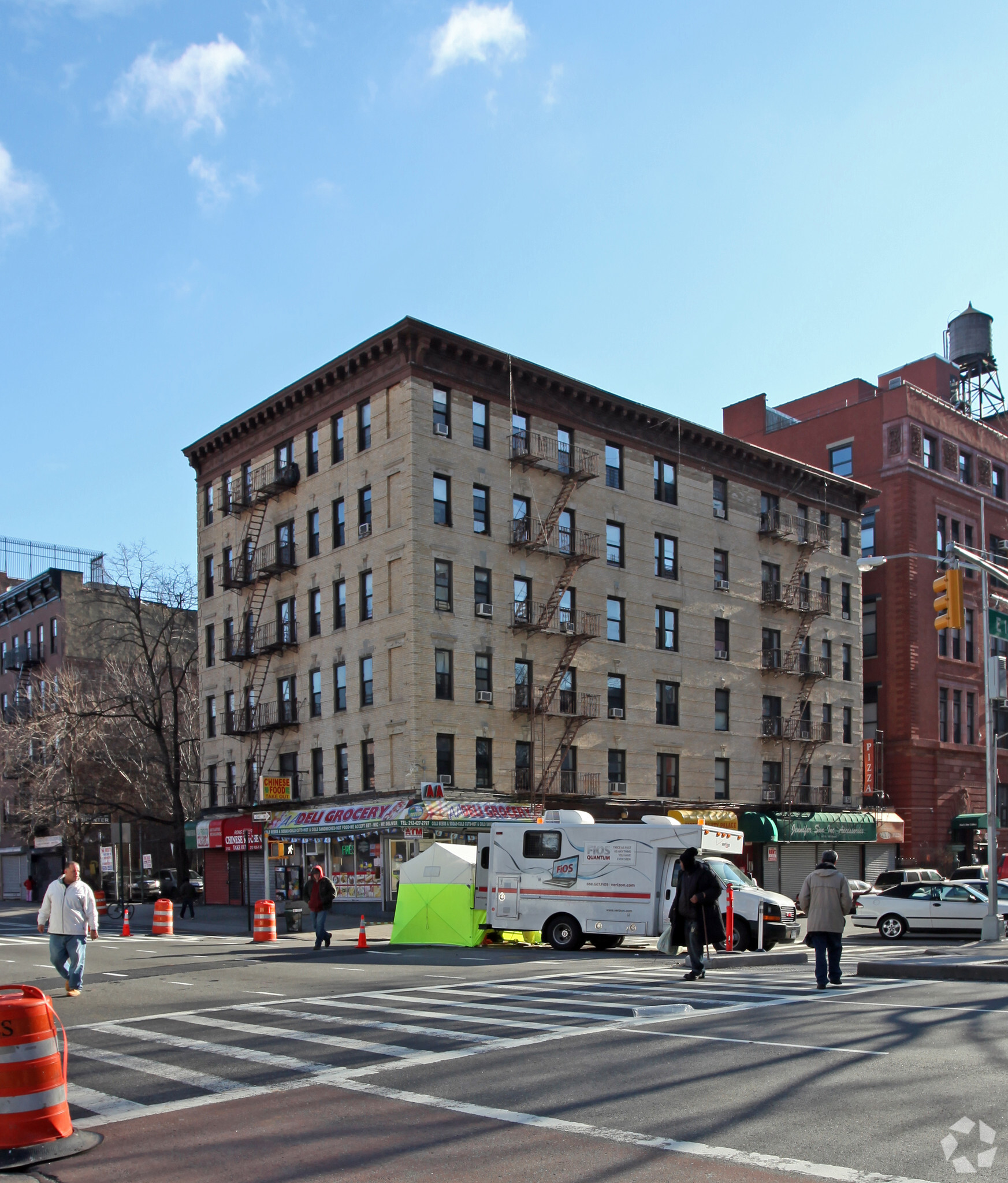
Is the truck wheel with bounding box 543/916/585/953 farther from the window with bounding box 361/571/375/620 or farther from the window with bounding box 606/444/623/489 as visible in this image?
the window with bounding box 606/444/623/489

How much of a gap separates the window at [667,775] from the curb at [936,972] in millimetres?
26791

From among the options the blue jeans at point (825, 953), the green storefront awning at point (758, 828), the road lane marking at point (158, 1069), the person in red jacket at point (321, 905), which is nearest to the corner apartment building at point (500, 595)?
the green storefront awning at point (758, 828)

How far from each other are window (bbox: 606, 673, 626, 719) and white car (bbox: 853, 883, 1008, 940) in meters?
13.6

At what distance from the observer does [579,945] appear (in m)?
24.5

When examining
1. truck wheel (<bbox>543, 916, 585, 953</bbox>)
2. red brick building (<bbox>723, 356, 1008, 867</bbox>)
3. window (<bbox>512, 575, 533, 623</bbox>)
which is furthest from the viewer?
red brick building (<bbox>723, 356, 1008, 867</bbox>)

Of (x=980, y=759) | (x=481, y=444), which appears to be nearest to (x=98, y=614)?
(x=481, y=444)

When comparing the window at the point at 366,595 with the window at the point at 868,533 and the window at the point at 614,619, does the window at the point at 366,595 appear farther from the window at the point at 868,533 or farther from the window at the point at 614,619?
the window at the point at 868,533

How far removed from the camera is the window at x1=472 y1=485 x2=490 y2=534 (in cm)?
3978

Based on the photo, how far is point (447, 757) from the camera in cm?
3800

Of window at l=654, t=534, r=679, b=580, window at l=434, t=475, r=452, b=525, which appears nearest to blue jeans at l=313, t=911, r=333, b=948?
window at l=434, t=475, r=452, b=525

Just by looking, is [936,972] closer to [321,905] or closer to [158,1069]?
[158,1069]

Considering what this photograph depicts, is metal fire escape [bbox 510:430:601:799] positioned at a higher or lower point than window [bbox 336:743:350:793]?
higher

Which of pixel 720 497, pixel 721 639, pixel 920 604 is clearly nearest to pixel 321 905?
pixel 721 639

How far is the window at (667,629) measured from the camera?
45.3 m
